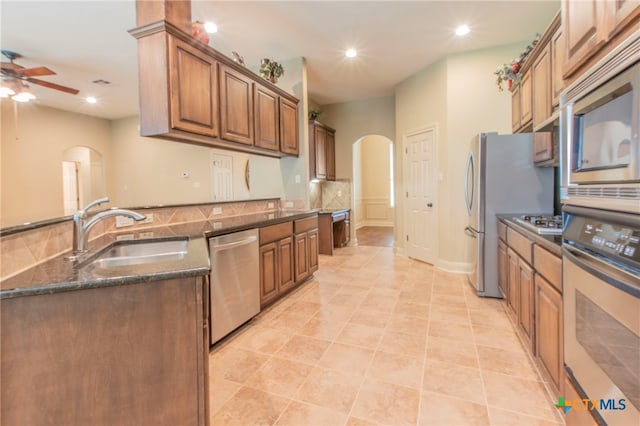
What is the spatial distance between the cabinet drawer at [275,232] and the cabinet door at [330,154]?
3.07m

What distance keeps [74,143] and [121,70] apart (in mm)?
2949

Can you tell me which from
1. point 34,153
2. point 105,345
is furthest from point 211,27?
point 34,153

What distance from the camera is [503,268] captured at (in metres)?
2.84

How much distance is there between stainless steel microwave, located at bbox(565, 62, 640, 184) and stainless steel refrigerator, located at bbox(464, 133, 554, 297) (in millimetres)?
1841

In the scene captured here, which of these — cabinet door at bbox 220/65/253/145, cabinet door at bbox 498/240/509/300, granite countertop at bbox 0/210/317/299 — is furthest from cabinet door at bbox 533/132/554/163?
granite countertop at bbox 0/210/317/299

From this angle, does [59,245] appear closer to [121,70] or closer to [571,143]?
[571,143]

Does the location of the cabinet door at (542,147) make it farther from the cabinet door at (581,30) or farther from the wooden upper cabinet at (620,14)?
the wooden upper cabinet at (620,14)

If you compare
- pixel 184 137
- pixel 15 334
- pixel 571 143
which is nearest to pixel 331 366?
pixel 15 334

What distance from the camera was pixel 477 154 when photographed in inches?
124

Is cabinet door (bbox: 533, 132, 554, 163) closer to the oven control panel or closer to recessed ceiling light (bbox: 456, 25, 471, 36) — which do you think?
recessed ceiling light (bbox: 456, 25, 471, 36)

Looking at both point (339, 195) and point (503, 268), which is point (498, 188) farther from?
point (339, 195)

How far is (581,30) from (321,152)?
457 centimetres

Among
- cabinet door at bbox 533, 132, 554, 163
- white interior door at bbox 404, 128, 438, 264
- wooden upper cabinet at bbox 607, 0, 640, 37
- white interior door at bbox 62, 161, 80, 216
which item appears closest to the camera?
wooden upper cabinet at bbox 607, 0, 640, 37

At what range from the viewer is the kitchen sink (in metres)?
1.60
